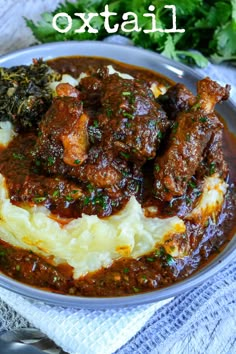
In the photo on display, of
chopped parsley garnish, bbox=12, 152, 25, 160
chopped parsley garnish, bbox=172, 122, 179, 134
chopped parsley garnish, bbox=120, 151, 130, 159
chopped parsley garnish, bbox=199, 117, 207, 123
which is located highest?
chopped parsley garnish, bbox=199, 117, 207, 123

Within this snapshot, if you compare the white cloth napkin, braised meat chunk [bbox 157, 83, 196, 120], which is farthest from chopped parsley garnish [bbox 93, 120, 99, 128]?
the white cloth napkin

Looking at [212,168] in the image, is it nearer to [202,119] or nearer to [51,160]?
[202,119]

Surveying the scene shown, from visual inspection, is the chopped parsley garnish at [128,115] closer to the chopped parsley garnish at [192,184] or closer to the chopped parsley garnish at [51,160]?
the chopped parsley garnish at [51,160]

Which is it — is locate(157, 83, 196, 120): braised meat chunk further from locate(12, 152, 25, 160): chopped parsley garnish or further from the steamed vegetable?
locate(12, 152, 25, 160): chopped parsley garnish

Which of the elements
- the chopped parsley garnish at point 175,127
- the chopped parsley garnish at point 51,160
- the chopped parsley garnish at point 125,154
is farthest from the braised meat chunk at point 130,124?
the chopped parsley garnish at point 51,160

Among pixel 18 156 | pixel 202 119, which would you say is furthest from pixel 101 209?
pixel 202 119
